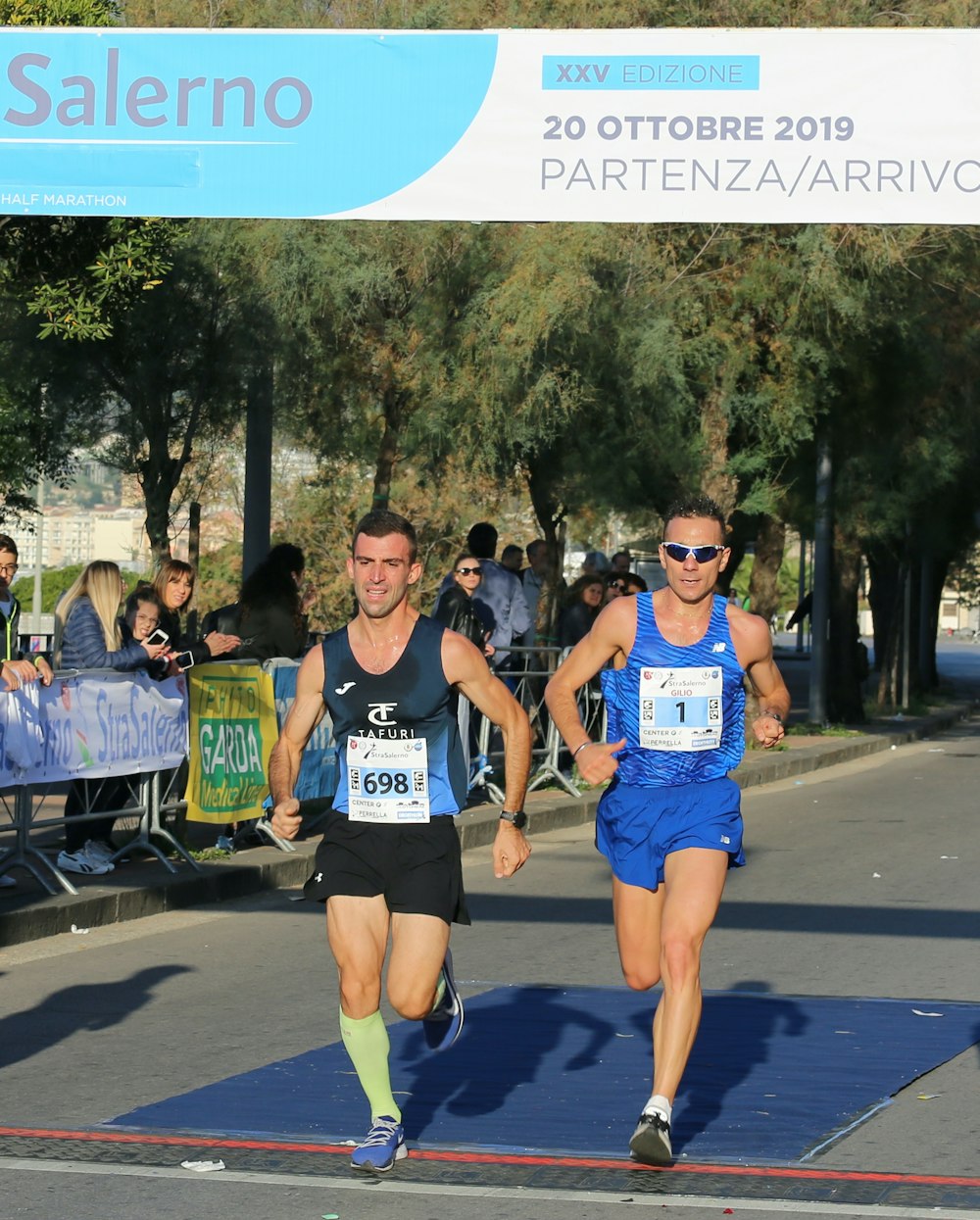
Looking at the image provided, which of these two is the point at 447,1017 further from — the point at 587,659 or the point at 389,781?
the point at 587,659

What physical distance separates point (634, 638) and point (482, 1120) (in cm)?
160

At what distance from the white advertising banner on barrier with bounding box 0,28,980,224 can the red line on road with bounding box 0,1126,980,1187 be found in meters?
5.42

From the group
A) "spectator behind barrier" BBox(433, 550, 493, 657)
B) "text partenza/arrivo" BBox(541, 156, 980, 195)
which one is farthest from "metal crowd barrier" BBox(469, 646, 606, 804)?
"text partenza/arrivo" BBox(541, 156, 980, 195)

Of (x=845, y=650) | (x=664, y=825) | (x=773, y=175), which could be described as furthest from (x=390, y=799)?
(x=845, y=650)

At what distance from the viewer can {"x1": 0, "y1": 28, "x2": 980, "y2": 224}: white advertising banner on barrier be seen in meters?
9.98

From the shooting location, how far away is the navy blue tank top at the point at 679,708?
6.16 m

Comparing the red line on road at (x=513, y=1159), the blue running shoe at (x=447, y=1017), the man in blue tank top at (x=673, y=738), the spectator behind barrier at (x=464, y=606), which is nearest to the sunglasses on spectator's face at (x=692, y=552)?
the man in blue tank top at (x=673, y=738)

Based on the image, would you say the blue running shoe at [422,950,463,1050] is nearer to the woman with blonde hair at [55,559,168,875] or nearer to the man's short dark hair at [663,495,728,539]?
the man's short dark hair at [663,495,728,539]

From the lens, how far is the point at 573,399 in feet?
71.2

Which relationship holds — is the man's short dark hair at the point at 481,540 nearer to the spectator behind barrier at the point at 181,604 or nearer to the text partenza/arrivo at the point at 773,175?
the spectator behind barrier at the point at 181,604

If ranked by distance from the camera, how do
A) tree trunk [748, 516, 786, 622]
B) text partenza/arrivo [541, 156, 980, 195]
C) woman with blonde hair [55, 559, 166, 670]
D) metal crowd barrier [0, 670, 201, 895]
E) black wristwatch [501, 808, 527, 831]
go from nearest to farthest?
black wristwatch [501, 808, 527, 831] → text partenza/arrivo [541, 156, 980, 195] → metal crowd barrier [0, 670, 201, 895] → woman with blonde hair [55, 559, 166, 670] → tree trunk [748, 516, 786, 622]

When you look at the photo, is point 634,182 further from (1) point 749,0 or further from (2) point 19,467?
(2) point 19,467

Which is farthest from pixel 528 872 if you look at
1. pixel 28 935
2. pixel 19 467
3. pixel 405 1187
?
pixel 19 467

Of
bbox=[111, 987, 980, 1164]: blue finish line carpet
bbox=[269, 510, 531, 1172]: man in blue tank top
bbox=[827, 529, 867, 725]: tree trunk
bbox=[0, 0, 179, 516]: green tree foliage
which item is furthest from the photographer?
bbox=[827, 529, 867, 725]: tree trunk
